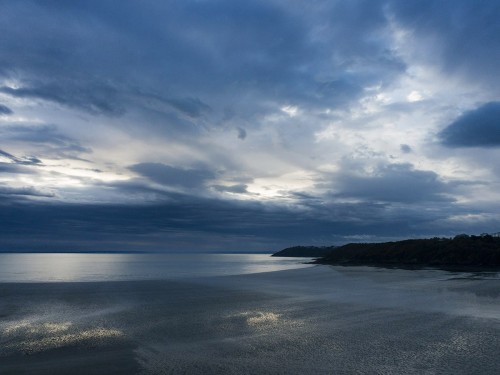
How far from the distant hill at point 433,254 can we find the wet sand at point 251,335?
55265mm

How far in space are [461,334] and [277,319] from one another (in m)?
8.84

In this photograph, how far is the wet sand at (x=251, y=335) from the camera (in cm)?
1291

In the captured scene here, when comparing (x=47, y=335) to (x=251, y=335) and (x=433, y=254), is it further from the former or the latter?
(x=433, y=254)

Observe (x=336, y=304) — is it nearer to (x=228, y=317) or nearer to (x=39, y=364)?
(x=228, y=317)

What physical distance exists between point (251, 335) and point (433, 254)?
80.2 meters

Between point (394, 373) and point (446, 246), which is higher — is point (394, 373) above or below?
below

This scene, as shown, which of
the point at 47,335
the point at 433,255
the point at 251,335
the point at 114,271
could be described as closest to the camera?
the point at 47,335

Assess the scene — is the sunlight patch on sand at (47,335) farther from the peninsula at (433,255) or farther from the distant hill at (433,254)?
the distant hill at (433,254)

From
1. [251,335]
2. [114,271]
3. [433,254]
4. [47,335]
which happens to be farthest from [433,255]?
[47,335]

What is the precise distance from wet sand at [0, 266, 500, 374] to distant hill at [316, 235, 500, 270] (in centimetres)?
5527

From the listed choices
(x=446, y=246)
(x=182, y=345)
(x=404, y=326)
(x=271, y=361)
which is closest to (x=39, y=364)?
(x=182, y=345)

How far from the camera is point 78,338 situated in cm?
1659

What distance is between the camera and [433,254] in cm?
8594

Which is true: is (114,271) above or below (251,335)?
below
